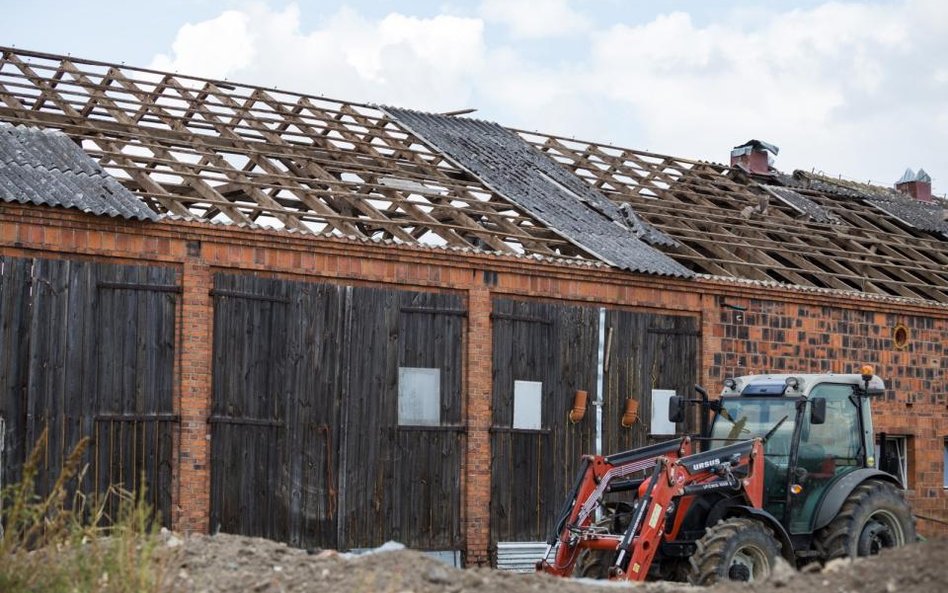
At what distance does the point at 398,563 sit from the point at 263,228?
7.54 meters

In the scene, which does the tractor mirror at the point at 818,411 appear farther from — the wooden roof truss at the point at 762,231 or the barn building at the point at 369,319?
the wooden roof truss at the point at 762,231

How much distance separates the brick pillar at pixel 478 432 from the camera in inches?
710

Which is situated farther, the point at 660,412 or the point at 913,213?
the point at 913,213

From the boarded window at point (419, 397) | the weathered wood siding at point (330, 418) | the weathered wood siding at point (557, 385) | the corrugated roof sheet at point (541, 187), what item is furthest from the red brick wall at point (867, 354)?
the weathered wood siding at point (330, 418)

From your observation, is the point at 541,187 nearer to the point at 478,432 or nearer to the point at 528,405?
the point at 528,405

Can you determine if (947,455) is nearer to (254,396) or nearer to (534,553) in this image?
(534,553)

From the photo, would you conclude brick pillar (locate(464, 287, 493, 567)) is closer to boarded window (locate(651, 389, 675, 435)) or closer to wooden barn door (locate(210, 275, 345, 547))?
wooden barn door (locate(210, 275, 345, 547))

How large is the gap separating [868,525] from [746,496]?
1.64 meters

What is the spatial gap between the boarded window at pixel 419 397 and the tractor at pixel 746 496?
13.7 ft

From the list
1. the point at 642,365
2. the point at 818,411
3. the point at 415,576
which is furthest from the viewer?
the point at 642,365

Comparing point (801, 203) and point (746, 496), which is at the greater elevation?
point (801, 203)

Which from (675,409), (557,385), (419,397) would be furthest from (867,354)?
(675,409)

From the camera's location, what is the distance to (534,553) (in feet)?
61.0

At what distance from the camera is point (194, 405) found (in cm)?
1605
